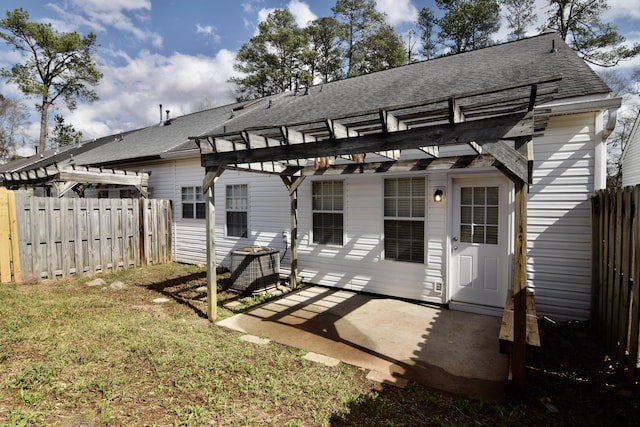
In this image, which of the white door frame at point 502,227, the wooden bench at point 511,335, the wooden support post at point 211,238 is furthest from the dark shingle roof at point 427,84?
the wooden bench at point 511,335

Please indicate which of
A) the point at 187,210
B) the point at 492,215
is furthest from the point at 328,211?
the point at 187,210

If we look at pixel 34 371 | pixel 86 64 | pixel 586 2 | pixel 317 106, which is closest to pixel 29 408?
pixel 34 371

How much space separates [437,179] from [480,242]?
1.27 m

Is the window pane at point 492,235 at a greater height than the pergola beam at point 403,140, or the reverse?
the pergola beam at point 403,140

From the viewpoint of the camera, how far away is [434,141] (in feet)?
10.7

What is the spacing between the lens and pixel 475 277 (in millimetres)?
5480

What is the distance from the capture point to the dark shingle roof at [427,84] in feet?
17.5

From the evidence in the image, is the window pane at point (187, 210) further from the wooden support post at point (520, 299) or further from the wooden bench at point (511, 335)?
the wooden support post at point (520, 299)

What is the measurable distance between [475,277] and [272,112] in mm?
6406

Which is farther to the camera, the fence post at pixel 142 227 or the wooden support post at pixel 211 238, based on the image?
the fence post at pixel 142 227

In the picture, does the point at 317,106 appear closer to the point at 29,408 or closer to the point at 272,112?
the point at 272,112

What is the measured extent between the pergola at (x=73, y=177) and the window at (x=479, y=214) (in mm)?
8696

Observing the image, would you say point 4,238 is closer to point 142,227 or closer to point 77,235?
point 77,235

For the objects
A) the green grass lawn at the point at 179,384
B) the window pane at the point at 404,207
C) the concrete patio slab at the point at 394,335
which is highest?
the window pane at the point at 404,207
